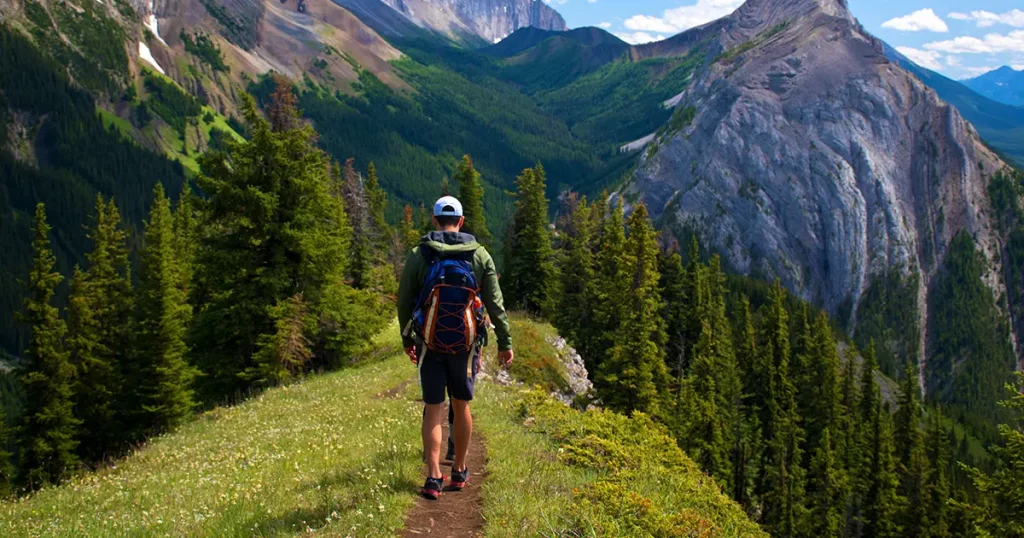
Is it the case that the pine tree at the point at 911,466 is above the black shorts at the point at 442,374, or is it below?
below

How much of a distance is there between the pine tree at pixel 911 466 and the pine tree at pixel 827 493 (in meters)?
4.53

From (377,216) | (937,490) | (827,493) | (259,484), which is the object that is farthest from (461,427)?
(937,490)

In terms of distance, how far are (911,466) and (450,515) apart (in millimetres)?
57044

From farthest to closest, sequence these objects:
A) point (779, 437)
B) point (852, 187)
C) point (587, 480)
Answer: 1. point (852, 187)
2. point (779, 437)
3. point (587, 480)

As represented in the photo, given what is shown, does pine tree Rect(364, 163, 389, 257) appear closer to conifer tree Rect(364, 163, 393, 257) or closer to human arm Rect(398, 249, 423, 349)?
conifer tree Rect(364, 163, 393, 257)

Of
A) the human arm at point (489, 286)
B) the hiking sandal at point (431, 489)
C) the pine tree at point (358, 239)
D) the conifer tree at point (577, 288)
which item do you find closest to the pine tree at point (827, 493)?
the conifer tree at point (577, 288)

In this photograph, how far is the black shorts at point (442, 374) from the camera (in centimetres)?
754

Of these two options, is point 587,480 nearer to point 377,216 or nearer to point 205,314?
point 205,314

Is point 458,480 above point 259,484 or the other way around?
above

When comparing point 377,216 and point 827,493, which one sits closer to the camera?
point 827,493

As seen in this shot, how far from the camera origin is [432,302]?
7.36 metres

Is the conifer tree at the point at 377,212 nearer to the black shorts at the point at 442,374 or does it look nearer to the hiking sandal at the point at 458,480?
the hiking sandal at the point at 458,480

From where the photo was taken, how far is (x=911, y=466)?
2037 inches

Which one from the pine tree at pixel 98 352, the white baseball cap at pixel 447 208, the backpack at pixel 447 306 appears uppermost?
the white baseball cap at pixel 447 208
